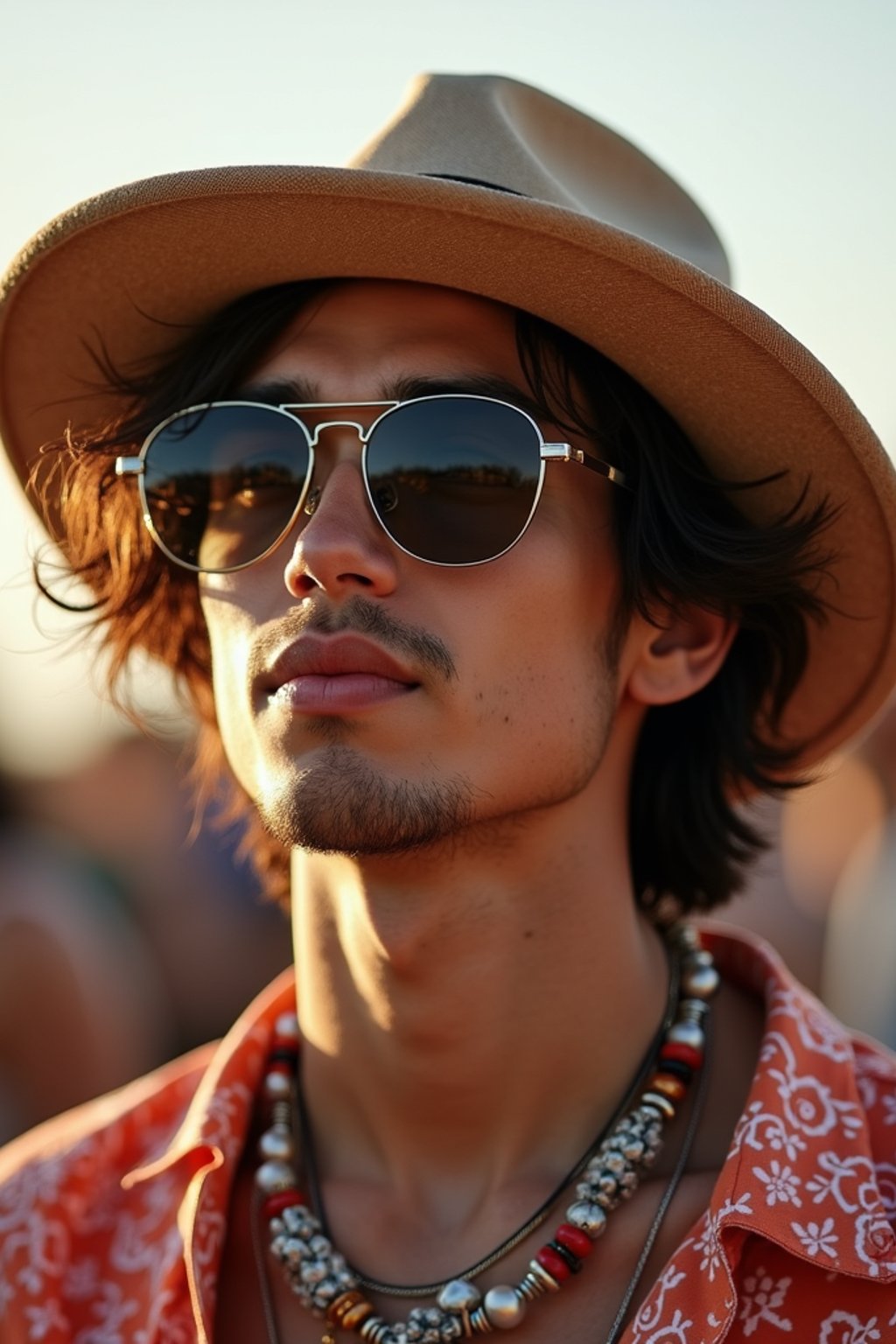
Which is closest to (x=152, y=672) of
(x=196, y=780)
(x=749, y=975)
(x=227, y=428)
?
(x=196, y=780)

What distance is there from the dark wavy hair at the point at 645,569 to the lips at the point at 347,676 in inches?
19.2

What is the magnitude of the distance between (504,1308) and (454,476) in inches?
49.9

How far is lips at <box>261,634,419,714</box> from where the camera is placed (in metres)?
2.53

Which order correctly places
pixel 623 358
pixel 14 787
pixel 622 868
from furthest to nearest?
pixel 14 787
pixel 622 868
pixel 623 358

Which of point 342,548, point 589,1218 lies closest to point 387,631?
point 342,548

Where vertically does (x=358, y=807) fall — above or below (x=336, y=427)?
below

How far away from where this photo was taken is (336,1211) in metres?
2.71

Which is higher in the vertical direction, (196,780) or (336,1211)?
(196,780)

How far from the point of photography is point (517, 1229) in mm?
2549

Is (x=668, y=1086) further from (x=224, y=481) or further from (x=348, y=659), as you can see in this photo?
(x=224, y=481)

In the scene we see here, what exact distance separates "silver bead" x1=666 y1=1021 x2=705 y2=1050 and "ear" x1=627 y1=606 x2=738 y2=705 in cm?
58

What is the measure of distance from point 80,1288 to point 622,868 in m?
1.16

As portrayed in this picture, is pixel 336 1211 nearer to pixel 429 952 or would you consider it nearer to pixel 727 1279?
pixel 429 952

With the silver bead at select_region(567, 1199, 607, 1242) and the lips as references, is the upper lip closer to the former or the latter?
the lips
